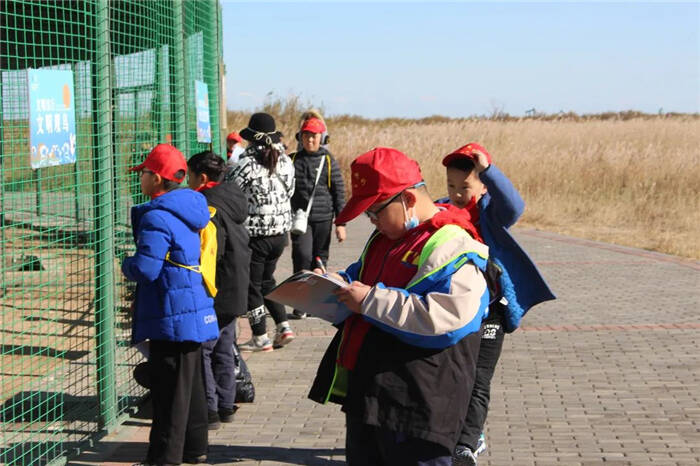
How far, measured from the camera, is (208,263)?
5.45 meters

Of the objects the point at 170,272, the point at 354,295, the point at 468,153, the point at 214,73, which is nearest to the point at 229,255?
the point at 170,272

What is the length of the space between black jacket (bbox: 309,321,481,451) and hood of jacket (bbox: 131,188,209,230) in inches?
72.9

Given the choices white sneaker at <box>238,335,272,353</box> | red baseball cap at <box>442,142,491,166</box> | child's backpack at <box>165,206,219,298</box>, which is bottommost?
white sneaker at <box>238,335,272,353</box>

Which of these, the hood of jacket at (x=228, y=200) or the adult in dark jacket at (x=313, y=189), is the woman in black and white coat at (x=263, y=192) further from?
the hood of jacket at (x=228, y=200)

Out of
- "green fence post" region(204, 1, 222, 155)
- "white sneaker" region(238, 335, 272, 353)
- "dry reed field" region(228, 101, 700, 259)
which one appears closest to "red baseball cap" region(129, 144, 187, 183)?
"white sneaker" region(238, 335, 272, 353)

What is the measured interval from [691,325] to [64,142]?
642 centimetres

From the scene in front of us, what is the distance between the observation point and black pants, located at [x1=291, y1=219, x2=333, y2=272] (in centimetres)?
901

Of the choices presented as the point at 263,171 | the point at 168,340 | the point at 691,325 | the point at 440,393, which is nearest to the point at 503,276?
the point at 440,393

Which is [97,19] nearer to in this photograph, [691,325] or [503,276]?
[503,276]

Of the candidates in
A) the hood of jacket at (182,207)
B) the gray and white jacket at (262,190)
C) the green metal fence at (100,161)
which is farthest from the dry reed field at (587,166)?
the hood of jacket at (182,207)

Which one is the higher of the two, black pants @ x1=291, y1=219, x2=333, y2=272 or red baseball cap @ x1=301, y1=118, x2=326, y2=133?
red baseball cap @ x1=301, y1=118, x2=326, y2=133

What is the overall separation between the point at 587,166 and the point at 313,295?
20.5 metres

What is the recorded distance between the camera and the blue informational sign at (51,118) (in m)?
4.81

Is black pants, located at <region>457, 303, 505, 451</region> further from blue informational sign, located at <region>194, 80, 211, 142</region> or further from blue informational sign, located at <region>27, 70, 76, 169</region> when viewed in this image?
blue informational sign, located at <region>194, 80, 211, 142</region>
